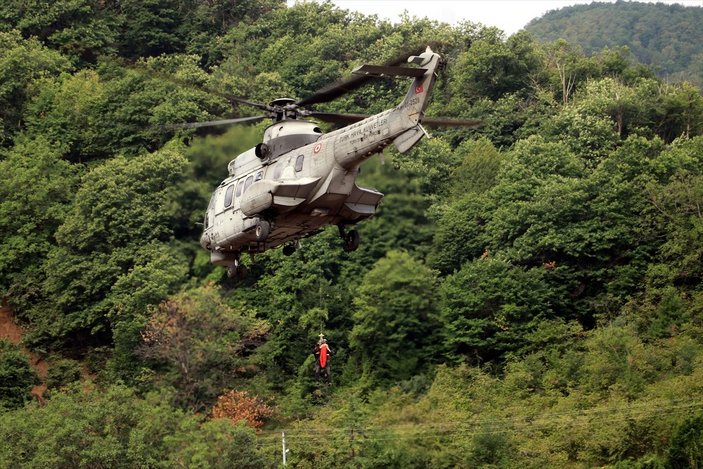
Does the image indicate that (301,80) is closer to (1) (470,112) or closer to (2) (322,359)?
(1) (470,112)

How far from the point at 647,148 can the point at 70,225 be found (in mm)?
24232

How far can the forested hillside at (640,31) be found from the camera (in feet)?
467

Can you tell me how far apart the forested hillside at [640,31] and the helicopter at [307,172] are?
10664 cm

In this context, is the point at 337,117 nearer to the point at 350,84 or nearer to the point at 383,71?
the point at 350,84

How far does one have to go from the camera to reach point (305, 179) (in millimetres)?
29781

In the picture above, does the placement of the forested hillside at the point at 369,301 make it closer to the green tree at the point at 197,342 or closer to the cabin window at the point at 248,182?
the green tree at the point at 197,342

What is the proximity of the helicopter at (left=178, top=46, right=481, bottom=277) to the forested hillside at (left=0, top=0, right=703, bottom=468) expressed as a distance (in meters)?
4.82

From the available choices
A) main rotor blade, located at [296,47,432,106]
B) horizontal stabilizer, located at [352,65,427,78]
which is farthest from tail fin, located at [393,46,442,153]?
horizontal stabilizer, located at [352,65,427,78]

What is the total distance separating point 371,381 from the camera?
173 feet

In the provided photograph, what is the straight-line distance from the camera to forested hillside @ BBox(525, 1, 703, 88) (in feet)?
467

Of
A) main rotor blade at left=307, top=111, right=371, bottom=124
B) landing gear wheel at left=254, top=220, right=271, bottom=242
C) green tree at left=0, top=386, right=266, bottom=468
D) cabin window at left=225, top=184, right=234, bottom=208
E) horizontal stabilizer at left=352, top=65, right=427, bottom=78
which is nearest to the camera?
horizontal stabilizer at left=352, top=65, right=427, bottom=78

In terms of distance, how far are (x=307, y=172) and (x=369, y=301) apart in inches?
884

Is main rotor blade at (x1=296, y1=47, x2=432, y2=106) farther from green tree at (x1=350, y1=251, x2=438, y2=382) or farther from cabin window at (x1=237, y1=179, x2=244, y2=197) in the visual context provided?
green tree at (x1=350, y1=251, x2=438, y2=382)

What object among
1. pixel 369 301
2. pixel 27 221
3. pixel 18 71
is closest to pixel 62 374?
pixel 27 221
